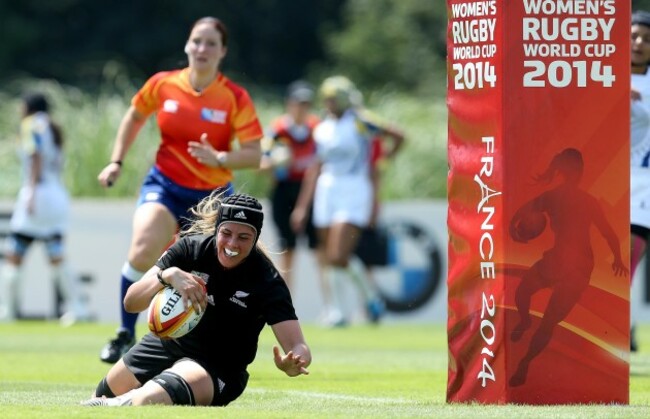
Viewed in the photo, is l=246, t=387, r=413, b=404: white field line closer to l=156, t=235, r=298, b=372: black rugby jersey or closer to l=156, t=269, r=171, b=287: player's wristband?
l=156, t=235, r=298, b=372: black rugby jersey

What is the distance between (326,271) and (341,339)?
319 cm

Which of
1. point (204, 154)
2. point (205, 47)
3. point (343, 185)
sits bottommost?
point (343, 185)

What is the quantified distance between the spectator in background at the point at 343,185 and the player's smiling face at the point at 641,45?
6973mm

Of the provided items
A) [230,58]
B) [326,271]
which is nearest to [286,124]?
[326,271]

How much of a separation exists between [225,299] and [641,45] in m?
4.97

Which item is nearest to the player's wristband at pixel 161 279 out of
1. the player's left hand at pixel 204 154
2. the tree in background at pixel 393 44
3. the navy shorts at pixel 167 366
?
the navy shorts at pixel 167 366

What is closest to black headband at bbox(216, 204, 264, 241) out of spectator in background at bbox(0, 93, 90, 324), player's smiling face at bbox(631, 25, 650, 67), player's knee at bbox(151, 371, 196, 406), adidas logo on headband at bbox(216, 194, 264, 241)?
adidas logo on headband at bbox(216, 194, 264, 241)

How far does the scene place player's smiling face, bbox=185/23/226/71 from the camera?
12336 mm

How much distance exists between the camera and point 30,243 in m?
20.3

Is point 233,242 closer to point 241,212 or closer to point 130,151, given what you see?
point 241,212

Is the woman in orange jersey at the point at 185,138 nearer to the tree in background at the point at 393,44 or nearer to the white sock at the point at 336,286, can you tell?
the white sock at the point at 336,286

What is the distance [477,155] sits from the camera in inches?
374

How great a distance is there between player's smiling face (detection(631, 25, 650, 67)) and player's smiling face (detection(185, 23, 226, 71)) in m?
2.98

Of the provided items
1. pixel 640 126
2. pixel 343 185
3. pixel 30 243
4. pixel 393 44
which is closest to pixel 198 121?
pixel 640 126
